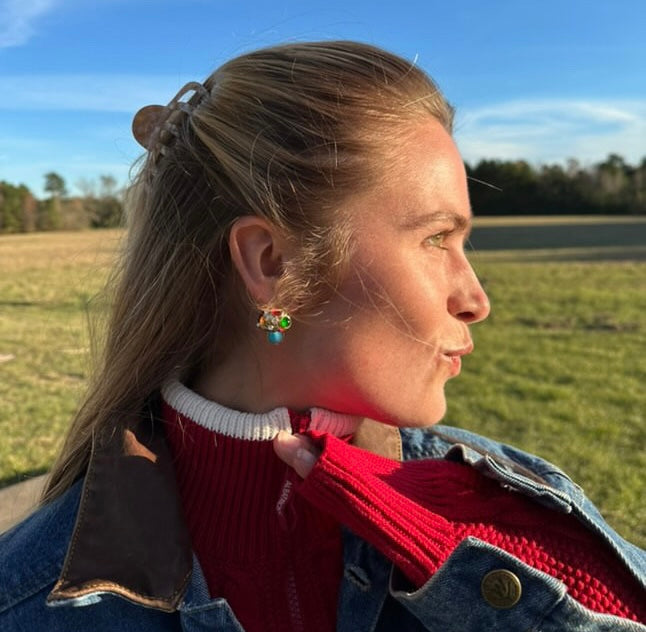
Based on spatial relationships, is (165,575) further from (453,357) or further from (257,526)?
(453,357)

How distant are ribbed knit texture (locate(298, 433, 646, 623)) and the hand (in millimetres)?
25

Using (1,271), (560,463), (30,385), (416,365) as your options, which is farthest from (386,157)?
(1,271)

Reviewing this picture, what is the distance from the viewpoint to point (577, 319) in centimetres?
1048

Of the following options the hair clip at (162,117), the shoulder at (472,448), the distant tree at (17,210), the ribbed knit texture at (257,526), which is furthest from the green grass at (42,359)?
the distant tree at (17,210)

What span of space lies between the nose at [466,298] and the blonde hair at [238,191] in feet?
0.81

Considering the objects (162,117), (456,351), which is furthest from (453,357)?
(162,117)

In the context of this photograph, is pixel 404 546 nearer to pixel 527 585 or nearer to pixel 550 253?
pixel 527 585

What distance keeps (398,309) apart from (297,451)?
1.14 ft

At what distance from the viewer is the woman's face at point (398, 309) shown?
1469mm

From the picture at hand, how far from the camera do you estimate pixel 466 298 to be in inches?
60.0

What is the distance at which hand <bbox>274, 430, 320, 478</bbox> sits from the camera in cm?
137

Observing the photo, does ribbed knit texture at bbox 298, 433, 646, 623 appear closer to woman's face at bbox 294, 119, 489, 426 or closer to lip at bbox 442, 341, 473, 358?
woman's face at bbox 294, 119, 489, 426

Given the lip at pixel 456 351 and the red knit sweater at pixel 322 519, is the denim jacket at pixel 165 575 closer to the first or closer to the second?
the red knit sweater at pixel 322 519

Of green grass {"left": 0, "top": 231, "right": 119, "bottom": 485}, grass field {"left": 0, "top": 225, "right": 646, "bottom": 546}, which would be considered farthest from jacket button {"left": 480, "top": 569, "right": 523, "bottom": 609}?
green grass {"left": 0, "top": 231, "right": 119, "bottom": 485}
